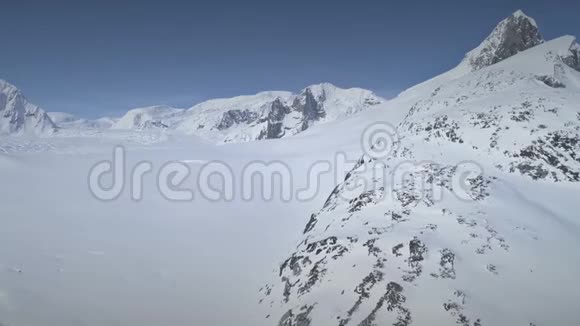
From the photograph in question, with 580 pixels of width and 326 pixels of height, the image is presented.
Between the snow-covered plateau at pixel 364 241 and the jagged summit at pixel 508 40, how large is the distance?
155ft

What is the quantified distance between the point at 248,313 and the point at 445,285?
837 centimetres

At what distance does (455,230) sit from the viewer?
15711mm

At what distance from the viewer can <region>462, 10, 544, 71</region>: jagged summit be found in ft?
244

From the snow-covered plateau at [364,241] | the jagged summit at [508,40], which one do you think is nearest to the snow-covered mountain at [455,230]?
the snow-covered plateau at [364,241]

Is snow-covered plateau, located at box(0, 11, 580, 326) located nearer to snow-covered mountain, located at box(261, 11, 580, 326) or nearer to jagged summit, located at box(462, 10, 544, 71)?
snow-covered mountain, located at box(261, 11, 580, 326)

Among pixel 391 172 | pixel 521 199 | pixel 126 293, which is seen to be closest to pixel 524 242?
pixel 521 199

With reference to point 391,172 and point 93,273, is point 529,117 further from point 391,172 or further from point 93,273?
point 93,273

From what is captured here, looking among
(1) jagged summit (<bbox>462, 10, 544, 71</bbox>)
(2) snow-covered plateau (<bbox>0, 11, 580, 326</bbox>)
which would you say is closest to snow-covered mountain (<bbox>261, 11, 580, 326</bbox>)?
(2) snow-covered plateau (<bbox>0, 11, 580, 326</bbox>)

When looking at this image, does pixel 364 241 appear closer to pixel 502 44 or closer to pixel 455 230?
pixel 455 230

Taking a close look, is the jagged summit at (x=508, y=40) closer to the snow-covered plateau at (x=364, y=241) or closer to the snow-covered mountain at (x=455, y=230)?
the snow-covered plateau at (x=364, y=241)

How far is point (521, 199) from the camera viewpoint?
61.0ft

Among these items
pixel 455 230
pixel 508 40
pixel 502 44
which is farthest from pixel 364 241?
pixel 508 40

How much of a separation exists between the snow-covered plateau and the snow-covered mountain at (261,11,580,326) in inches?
2.9

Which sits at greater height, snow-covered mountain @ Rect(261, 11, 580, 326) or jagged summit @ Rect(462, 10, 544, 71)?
jagged summit @ Rect(462, 10, 544, 71)
